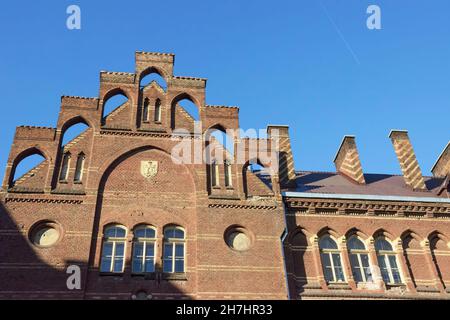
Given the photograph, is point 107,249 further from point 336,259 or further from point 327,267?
point 336,259

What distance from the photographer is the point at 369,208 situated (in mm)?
20281

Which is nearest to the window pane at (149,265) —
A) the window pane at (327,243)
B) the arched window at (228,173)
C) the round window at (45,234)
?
the round window at (45,234)

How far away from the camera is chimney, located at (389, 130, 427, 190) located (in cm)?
2428

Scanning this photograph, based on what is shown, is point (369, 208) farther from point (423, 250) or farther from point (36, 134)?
point (36, 134)

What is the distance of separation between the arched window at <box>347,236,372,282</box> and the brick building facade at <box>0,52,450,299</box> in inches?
1.8

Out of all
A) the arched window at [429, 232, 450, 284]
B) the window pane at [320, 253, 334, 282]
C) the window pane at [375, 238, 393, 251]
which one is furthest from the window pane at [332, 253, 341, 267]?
the arched window at [429, 232, 450, 284]

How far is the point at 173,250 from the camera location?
17.9 meters

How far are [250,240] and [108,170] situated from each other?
5915 millimetres

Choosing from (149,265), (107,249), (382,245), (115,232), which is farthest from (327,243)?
(107,249)

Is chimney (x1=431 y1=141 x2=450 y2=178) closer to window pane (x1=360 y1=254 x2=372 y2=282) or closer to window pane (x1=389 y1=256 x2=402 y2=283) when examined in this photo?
window pane (x1=389 y1=256 x2=402 y2=283)

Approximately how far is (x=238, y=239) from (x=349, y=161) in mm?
9565
